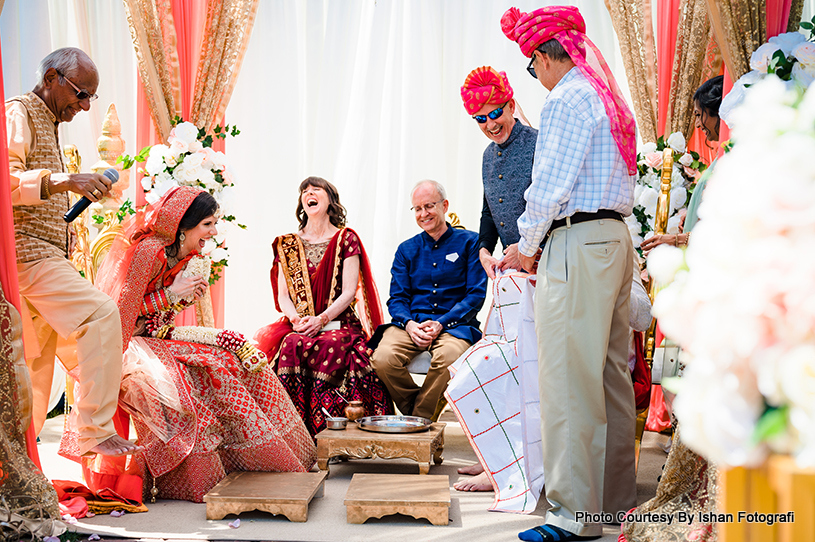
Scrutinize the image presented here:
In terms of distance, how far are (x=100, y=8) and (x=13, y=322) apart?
406 cm

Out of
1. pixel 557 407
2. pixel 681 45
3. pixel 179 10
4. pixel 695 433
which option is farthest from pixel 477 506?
pixel 179 10

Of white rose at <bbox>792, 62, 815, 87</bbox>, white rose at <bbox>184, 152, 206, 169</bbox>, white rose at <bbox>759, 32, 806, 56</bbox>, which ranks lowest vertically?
white rose at <bbox>184, 152, 206, 169</bbox>

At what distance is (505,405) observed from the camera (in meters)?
2.99

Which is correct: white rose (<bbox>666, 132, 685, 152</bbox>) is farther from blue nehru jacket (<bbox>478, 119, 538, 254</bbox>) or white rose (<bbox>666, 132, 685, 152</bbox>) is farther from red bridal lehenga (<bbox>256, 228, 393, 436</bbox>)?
red bridal lehenga (<bbox>256, 228, 393, 436</bbox>)

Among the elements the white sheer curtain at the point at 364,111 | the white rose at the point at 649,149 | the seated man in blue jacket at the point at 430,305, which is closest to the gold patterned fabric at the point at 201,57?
the white sheer curtain at the point at 364,111

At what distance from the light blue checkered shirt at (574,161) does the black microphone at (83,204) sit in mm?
1561

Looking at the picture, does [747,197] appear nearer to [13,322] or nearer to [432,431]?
[13,322]

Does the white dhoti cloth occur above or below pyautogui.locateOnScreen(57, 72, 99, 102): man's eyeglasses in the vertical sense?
below

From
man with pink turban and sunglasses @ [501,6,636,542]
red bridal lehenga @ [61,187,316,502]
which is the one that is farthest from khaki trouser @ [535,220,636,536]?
red bridal lehenga @ [61,187,316,502]

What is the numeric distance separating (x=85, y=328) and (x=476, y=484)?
69.5 inches

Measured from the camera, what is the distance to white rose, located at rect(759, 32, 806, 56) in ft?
8.11

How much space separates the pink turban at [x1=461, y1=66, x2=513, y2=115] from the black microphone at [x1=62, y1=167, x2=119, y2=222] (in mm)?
1647

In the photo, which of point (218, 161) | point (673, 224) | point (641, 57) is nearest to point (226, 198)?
point (218, 161)

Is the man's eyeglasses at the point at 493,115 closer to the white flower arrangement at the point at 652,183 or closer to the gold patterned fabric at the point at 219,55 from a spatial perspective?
the white flower arrangement at the point at 652,183
